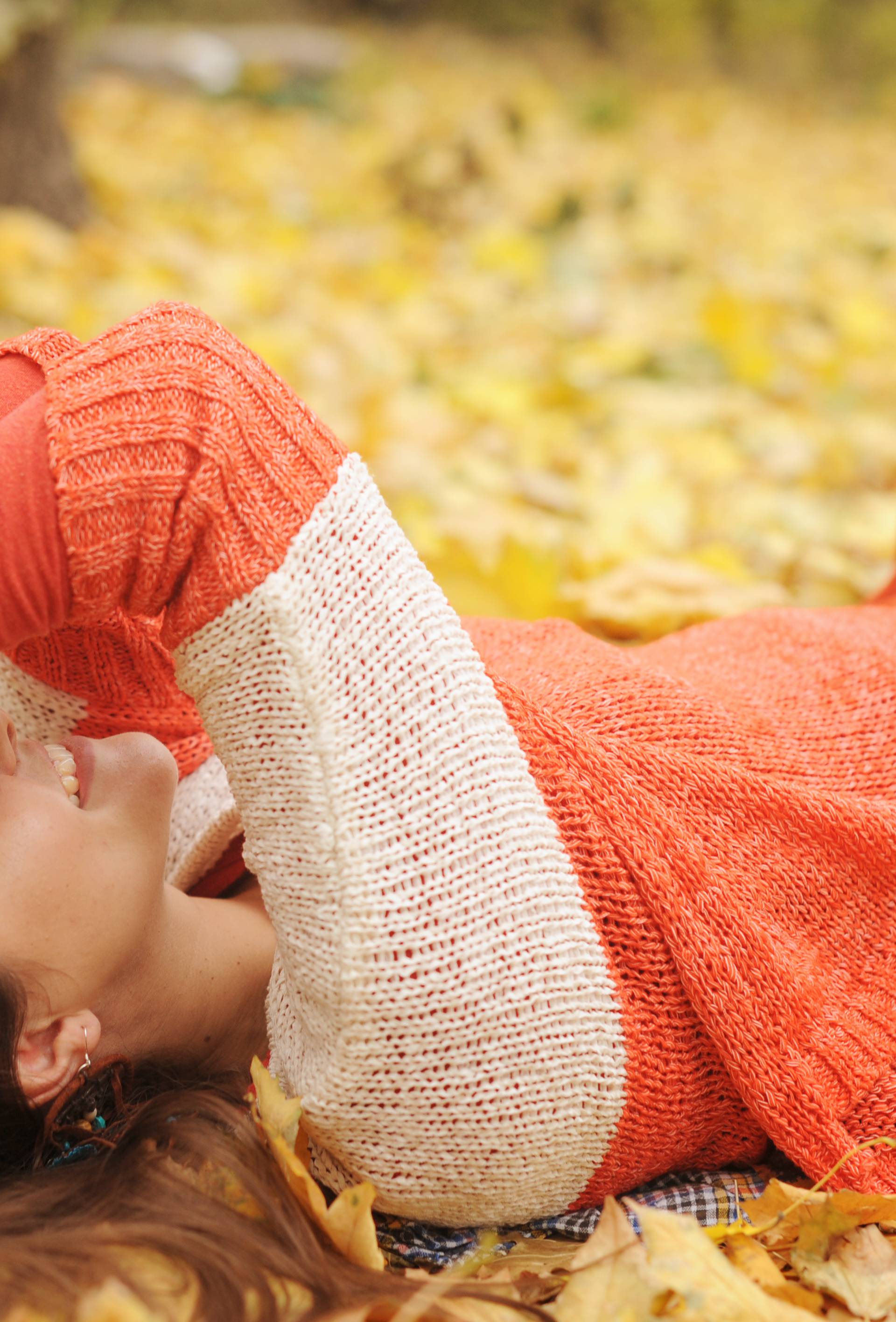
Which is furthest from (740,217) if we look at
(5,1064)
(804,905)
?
(5,1064)

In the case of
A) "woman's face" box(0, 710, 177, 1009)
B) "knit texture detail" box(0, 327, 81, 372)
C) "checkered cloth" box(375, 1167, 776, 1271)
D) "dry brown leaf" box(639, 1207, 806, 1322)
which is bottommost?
"checkered cloth" box(375, 1167, 776, 1271)

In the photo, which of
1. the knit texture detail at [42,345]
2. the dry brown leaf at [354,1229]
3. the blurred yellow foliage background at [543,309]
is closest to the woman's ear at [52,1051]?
the dry brown leaf at [354,1229]

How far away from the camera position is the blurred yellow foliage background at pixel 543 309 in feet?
6.84

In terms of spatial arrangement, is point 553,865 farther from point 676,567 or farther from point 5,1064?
point 676,567

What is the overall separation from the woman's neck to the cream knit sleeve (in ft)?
0.53

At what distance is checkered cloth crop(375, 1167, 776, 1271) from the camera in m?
1.08

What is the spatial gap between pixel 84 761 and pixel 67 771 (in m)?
0.02

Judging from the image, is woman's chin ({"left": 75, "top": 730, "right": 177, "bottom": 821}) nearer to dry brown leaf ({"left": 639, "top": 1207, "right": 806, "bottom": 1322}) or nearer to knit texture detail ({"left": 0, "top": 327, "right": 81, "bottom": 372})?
knit texture detail ({"left": 0, "top": 327, "right": 81, "bottom": 372})

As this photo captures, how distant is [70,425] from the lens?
0.87 m

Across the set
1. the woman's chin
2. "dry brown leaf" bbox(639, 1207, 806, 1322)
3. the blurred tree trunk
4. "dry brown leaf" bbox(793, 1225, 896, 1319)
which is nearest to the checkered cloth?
"dry brown leaf" bbox(793, 1225, 896, 1319)

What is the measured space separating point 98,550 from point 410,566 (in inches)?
9.1

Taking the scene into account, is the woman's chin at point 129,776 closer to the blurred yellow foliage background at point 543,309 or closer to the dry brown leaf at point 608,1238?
the dry brown leaf at point 608,1238

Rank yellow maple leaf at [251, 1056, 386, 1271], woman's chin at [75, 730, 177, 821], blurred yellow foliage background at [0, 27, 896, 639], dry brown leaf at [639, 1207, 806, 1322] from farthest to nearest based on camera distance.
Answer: blurred yellow foliage background at [0, 27, 896, 639] → woman's chin at [75, 730, 177, 821] → yellow maple leaf at [251, 1056, 386, 1271] → dry brown leaf at [639, 1207, 806, 1322]

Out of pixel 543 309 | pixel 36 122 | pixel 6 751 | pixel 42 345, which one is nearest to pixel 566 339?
pixel 543 309
